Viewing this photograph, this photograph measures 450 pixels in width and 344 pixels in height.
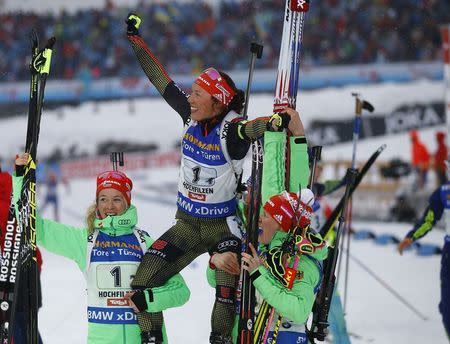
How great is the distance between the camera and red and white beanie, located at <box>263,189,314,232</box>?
4.08 meters

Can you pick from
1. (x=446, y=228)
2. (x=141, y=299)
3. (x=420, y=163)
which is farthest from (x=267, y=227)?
(x=420, y=163)

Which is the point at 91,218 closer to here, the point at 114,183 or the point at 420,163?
the point at 114,183

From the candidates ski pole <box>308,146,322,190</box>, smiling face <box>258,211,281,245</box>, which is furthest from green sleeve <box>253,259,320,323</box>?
ski pole <box>308,146,322,190</box>

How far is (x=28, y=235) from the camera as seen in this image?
4266 millimetres

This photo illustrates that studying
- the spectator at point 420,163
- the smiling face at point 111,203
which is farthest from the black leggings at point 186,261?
the spectator at point 420,163

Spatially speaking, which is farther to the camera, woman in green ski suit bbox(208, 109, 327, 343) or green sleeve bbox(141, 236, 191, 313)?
green sleeve bbox(141, 236, 191, 313)

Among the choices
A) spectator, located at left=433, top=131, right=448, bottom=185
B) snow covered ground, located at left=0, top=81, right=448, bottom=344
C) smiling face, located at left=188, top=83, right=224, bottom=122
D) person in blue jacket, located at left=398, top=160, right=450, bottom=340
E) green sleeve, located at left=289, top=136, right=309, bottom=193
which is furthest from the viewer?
spectator, located at left=433, top=131, right=448, bottom=185

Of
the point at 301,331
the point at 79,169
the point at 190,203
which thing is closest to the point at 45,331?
the point at 190,203

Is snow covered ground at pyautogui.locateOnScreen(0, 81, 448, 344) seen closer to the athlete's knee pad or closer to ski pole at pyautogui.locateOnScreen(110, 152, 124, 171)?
ski pole at pyautogui.locateOnScreen(110, 152, 124, 171)

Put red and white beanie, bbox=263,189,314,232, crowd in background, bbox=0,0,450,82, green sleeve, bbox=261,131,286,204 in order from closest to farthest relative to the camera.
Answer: red and white beanie, bbox=263,189,314,232
green sleeve, bbox=261,131,286,204
crowd in background, bbox=0,0,450,82

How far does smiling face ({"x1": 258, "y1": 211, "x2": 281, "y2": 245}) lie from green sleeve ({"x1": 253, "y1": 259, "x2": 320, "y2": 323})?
0.75 ft

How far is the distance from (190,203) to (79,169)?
14.7 m

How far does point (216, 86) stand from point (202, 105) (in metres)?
0.13

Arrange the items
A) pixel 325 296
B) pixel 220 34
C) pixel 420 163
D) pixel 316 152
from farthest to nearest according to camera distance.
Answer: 1. pixel 220 34
2. pixel 420 163
3. pixel 316 152
4. pixel 325 296
